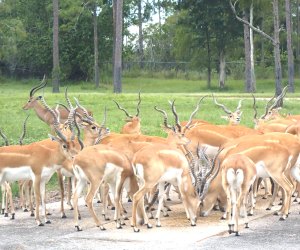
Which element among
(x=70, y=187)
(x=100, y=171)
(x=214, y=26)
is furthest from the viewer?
(x=214, y=26)

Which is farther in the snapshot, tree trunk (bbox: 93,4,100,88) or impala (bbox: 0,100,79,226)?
tree trunk (bbox: 93,4,100,88)

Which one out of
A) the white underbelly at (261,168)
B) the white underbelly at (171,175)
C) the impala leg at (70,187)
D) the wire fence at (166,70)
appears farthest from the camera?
the wire fence at (166,70)

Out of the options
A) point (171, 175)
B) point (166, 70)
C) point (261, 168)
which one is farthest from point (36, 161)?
point (166, 70)

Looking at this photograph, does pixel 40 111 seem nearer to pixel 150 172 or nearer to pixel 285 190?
pixel 150 172

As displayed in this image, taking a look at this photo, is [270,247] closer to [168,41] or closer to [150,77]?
[150,77]

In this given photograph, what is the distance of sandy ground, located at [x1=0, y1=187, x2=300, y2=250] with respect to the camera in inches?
345

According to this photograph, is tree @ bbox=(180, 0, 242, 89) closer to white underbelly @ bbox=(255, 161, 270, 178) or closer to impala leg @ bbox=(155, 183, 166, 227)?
white underbelly @ bbox=(255, 161, 270, 178)

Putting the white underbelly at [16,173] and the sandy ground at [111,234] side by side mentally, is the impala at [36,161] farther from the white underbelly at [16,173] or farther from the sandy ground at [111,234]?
the sandy ground at [111,234]

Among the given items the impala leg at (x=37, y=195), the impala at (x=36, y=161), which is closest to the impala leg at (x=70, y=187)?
the impala at (x=36, y=161)

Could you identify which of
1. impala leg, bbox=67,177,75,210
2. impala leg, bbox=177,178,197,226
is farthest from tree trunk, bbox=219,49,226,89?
impala leg, bbox=177,178,197,226

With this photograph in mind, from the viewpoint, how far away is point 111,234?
9.36 m

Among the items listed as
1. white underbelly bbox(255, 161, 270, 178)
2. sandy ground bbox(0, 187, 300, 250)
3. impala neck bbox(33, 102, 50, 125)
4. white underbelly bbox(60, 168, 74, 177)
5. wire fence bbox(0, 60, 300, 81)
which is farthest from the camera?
wire fence bbox(0, 60, 300, 81)

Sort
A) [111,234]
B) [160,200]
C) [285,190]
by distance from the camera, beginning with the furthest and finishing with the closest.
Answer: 1. [285,190]
2. [160,200]
3. [111,234]

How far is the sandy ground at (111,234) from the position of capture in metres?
8.77
